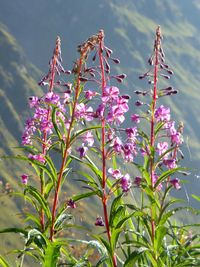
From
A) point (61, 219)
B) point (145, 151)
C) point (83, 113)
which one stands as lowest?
point (61, 219)

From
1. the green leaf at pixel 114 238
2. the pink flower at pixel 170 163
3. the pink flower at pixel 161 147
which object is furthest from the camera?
the pink flower at pixel 161 147

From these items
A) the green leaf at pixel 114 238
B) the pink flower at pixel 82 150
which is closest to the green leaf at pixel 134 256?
the green leaf at pixel 114 238

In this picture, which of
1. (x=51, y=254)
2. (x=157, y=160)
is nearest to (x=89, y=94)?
(x=157, y=160)

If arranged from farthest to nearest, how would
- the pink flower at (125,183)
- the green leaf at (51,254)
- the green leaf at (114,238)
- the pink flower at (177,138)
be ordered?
the pink flower at (177,138) → the pink flower at (125,183) → the green leaf at (114,238) → the green leaf at (51,254)

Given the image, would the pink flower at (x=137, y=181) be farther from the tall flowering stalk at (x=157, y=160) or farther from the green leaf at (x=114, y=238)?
the green leaf at (x=114, y=238)

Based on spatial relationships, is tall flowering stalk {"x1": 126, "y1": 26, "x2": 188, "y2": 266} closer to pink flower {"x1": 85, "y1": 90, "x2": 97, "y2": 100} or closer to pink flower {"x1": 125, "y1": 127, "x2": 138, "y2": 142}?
pink flower {"x1": 125, "y1": 127, "x2": 138, "y2": 142}

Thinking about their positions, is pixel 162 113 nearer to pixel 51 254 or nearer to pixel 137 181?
pixel 137 181

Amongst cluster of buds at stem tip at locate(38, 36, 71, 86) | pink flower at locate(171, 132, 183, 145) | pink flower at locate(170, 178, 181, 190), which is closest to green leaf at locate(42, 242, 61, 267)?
pink flower at locate(170, 178, 181, 190)

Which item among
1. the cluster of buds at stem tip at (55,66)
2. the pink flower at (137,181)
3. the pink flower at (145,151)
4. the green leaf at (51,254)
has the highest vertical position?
the cluster of buds at stem tip at (55,66)

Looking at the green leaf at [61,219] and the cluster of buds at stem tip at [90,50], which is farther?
the green leaf at [61,219]

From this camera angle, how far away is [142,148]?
17.3 feet

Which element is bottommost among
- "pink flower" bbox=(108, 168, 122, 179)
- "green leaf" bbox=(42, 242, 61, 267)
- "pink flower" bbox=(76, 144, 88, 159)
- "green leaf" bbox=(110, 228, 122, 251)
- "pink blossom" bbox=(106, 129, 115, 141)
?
"green leaf" bbox=(42, 242, 61, 267)

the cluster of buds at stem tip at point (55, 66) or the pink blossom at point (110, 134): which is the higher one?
the cluster of buds at stem tip at point (55, 66)

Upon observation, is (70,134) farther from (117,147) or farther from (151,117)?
(151,117)
